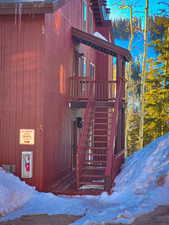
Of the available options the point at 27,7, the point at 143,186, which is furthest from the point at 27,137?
the point at 27,7

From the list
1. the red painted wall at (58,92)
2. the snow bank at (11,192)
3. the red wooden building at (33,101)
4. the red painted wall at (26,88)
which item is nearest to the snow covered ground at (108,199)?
the snow bank at (11,192)

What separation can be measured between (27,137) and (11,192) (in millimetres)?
2253

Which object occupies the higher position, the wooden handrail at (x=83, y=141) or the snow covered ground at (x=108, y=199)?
the wooden handrail at (x=83, y=141)

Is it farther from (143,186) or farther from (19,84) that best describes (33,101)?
(143,186)

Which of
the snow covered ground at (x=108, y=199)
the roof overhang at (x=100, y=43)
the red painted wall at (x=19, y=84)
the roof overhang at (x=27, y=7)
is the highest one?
the roof overhang at (x=27, y=7)

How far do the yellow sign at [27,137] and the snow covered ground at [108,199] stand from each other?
4.21 feet

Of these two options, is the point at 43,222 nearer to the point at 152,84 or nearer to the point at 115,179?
the point at 115,179

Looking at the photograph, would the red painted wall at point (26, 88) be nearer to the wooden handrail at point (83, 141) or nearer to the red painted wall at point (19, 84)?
the red painted wall at point (19, 84)

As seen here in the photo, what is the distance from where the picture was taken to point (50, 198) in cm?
1270

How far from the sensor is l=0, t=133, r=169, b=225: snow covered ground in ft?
34.8

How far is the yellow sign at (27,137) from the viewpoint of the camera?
13.7 m

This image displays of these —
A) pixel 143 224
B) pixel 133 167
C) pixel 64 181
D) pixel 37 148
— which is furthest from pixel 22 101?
pixel 143 224

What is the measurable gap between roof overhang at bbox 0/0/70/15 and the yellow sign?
4159 mm

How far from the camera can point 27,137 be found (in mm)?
13703
